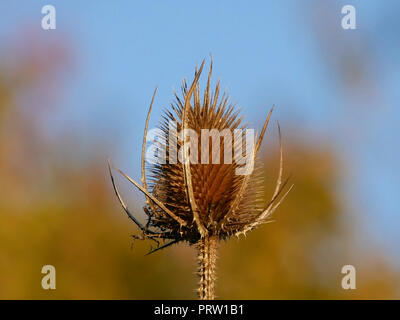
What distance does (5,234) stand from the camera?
17.8 metres

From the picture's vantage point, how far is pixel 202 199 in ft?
17.0

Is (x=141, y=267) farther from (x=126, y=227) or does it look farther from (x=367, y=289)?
(x=367, y=289)

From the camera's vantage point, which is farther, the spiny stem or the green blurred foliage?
the green blurred foliage

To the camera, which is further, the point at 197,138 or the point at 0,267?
the point at 0,267

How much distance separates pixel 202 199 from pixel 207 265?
0.53 metres

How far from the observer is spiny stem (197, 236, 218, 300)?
4887mm

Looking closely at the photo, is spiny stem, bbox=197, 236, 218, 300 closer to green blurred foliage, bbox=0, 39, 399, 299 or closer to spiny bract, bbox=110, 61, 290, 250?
spiny bract, bbox=110, 61, 290, 250

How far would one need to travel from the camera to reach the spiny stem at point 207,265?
192 inches

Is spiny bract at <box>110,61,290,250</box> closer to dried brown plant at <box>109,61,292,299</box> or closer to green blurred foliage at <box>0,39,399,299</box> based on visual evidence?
dried brown plant at <box>109,61,292,299</box>

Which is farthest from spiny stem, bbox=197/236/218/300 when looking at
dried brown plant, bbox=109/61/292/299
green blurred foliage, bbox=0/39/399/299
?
green blurred foliage, bbox=0/39/399/299

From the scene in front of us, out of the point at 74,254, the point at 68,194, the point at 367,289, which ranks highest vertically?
the point at 68,194
